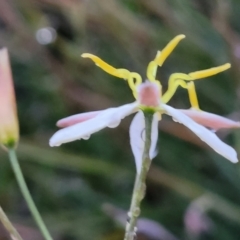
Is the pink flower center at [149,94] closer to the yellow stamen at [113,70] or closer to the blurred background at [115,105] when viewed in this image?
the yellow stamen at [113,70]

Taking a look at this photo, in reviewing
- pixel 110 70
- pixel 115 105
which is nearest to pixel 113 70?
pixel 110 70

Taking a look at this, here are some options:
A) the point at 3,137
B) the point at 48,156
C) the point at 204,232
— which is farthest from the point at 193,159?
the point at 3,137

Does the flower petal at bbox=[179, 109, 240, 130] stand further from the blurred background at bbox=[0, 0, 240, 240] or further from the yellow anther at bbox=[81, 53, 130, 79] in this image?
the blurred background at bbox=[0, 0, 240, 240]

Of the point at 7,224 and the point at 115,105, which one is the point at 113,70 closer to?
the point at 7,224

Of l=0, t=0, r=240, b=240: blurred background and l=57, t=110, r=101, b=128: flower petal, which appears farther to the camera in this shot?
l=0, t=0, r=240, b=240: blurred background

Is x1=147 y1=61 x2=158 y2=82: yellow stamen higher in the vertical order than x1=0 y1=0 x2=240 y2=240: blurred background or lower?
lower

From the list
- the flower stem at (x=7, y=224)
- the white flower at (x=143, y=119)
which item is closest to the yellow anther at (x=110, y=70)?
the white flower at (x=143, y=119)

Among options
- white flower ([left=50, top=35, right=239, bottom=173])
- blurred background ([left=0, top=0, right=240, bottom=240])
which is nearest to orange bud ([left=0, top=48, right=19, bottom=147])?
white flower ([left=50, top=35, right=239, bottom=173])
